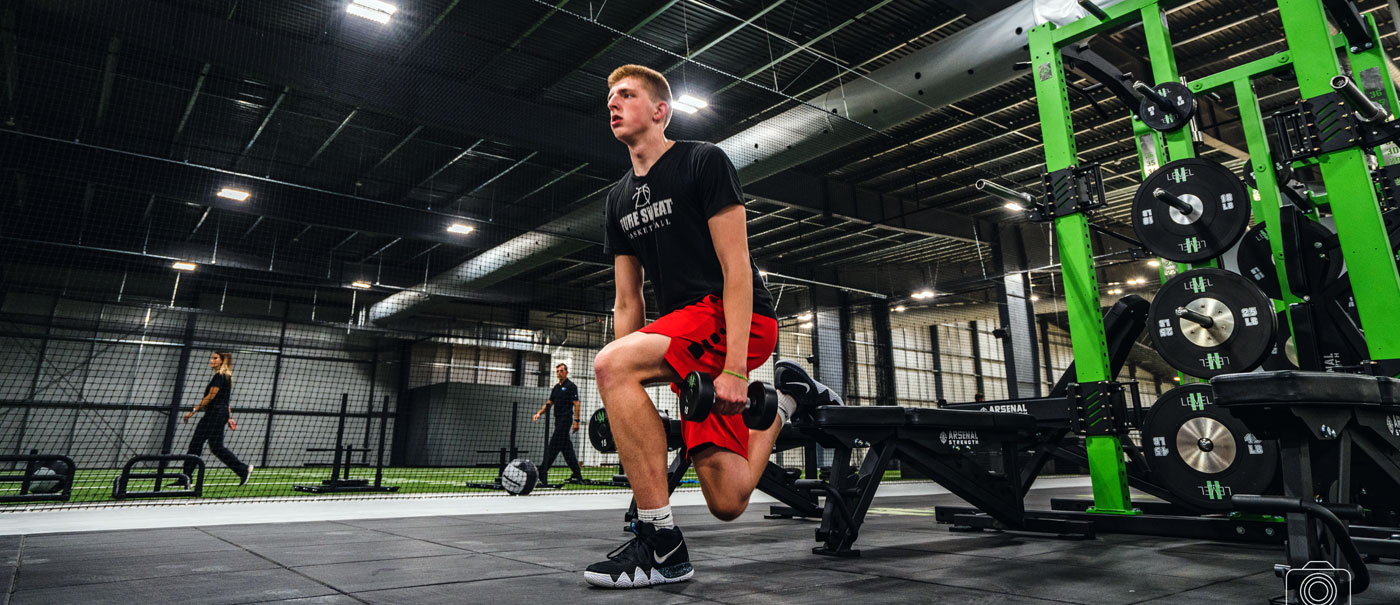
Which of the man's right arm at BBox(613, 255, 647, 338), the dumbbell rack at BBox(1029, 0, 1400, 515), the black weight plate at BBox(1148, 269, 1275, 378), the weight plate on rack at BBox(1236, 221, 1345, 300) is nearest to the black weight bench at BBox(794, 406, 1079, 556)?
the dumbbell rack at BBox(1029, 0, 1400, 515)

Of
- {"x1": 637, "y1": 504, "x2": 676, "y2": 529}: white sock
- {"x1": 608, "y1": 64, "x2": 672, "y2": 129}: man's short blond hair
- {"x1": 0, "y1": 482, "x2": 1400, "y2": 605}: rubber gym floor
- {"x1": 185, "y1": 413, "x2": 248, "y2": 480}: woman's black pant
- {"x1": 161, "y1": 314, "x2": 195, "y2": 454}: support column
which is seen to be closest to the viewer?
{"x1": 0, "y1": 482, "x2": 1400, "y2": 605}: rubber gym floor

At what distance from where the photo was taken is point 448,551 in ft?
7.39

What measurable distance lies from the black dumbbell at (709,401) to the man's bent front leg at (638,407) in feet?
0.50

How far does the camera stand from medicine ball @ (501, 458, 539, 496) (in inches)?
230

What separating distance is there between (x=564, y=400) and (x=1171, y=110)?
19.3 feet

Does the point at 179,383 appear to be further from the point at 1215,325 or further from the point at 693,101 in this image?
the point at 1215,325

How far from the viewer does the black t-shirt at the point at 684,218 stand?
5.44 ft

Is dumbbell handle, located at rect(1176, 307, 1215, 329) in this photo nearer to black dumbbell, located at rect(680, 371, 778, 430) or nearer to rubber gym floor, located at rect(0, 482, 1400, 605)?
rubber gym floor, located at rect(0, 482, 1400, 605)

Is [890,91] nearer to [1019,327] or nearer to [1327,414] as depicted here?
[1327,414]

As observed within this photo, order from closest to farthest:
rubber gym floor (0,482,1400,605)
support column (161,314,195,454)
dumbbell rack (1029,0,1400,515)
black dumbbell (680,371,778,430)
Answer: black dumbbell (680,371,778,430) → rubber gym floor (0,482,1400,605) → dumbbell rack (1029,0,1400,515) → support column (161,314,195,454)

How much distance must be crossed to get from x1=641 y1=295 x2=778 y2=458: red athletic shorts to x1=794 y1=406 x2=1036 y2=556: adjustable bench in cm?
66

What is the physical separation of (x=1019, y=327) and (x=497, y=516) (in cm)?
998

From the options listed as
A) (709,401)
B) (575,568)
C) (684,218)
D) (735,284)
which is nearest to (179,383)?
(575,568)

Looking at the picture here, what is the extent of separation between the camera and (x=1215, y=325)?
2553 mm
